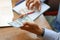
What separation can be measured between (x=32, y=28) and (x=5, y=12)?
26 centimetres

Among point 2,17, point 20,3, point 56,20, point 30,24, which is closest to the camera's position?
point 30,24

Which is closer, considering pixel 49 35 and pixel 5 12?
pixel 49 35

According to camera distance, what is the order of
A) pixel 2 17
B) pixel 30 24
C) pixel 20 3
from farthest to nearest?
pixel 20 3 → pixel 2 17 → pixel 30 24

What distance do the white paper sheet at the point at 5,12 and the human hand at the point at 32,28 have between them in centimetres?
14

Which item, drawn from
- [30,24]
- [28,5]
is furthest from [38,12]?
[30,24]

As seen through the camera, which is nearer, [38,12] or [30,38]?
[30,38]

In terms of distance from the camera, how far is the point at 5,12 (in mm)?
1104

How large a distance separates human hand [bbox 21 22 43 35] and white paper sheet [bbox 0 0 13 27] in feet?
0.45

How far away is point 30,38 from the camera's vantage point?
0.96m

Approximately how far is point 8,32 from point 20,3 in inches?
12.0

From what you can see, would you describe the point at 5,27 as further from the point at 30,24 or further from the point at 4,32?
the point at 30,24

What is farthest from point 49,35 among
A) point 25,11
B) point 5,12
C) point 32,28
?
point 5,12

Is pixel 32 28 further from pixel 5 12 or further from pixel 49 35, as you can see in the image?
pixel 5 12

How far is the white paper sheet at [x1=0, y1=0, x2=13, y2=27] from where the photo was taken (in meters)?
1.03
